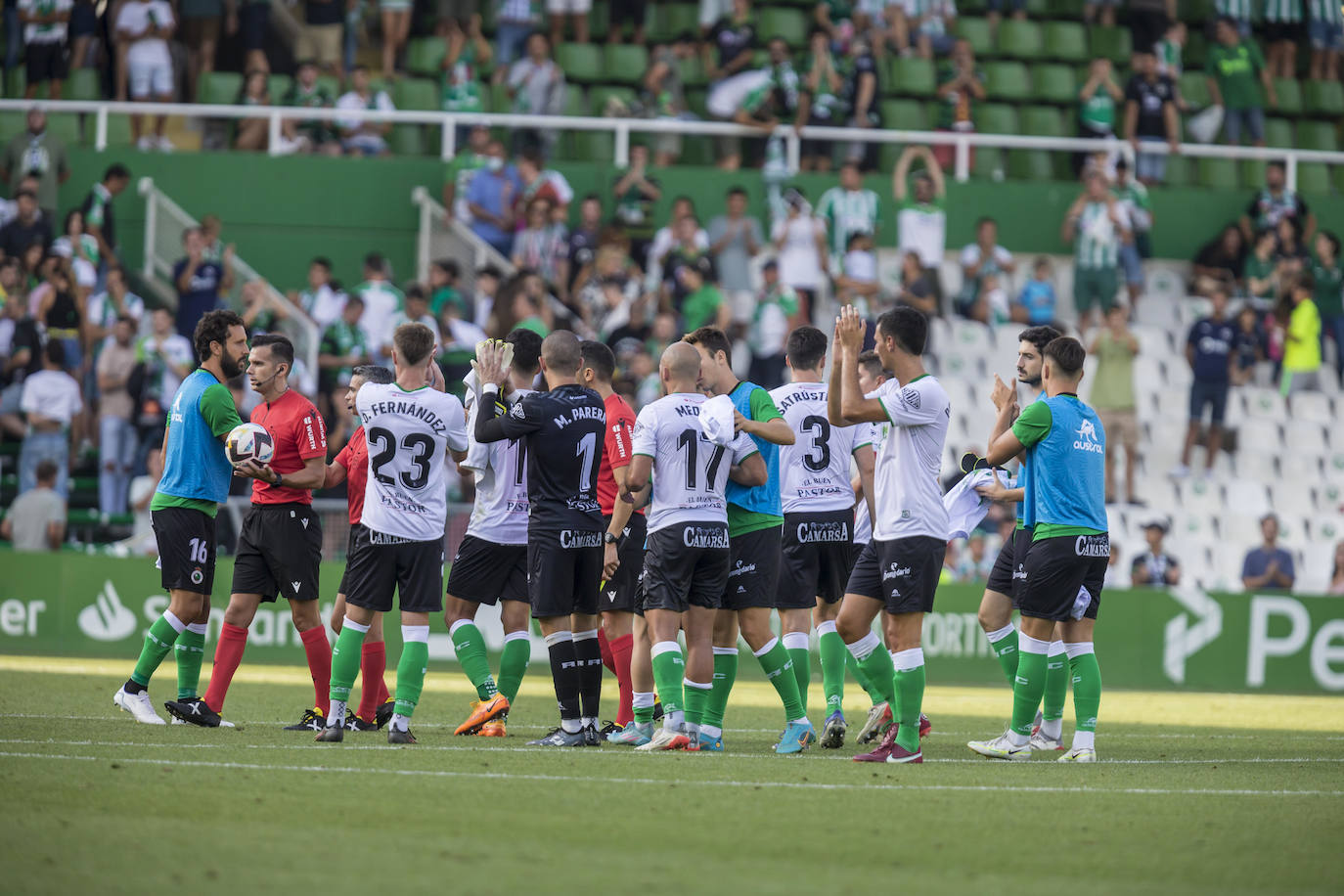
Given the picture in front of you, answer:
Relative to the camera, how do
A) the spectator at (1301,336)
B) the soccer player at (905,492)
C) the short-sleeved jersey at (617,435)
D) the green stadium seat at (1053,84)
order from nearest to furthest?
the soccer player at (905,492)
the short-sleeved jersey at (617,435)
the spectator at (1301,336)
the green stadium seat at (1053,84)

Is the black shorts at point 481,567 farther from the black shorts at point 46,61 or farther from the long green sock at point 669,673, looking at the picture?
the black shorts at point 46,61

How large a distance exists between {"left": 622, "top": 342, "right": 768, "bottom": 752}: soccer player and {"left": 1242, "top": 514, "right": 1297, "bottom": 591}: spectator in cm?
1230

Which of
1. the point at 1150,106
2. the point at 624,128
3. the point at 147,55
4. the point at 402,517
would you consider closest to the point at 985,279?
the point at 1150,106

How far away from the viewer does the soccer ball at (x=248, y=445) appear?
1017 centimetres

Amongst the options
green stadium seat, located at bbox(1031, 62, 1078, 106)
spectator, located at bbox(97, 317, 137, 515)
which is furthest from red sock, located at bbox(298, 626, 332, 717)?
green stadium seat, located at bbox(1031, 62, 1078, 106)

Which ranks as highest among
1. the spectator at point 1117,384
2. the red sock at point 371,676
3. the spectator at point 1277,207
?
the spectator at point 1277,207

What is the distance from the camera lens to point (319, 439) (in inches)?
418

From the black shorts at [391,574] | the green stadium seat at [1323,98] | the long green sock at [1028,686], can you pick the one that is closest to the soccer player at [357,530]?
the black shorts at [391,574]

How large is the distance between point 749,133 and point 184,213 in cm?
782

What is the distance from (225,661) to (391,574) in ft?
4.40

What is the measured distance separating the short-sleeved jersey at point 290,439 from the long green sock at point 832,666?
143 inches

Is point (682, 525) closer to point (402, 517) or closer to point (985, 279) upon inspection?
point (402, 517)

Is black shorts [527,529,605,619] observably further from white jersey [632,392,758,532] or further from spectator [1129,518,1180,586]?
spectator [1129,518,1180,586]

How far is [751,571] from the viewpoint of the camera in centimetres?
1034
